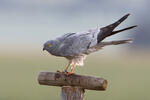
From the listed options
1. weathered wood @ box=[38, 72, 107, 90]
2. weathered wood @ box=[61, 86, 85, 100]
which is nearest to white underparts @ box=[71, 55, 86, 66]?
weathered wood @ box=[38, 72, 107, 90]

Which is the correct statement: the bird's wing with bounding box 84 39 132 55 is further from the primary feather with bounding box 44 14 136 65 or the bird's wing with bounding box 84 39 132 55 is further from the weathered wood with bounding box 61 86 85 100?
the weathered wood with bounding box 61 86 85 100

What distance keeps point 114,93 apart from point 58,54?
10.2m

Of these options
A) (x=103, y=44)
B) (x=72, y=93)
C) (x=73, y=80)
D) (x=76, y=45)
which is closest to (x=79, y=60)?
(x=76, y=45)

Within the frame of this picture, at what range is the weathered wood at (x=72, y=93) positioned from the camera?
7.03 m

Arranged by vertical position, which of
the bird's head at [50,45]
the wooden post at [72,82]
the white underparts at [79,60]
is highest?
the bird's head at [50,45]

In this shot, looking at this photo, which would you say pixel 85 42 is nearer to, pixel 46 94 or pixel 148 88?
pixel 46 94

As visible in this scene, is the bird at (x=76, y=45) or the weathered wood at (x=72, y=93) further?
the bird at (x=76, y=45)

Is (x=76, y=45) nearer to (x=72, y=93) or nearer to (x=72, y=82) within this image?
(x=72, y=82)

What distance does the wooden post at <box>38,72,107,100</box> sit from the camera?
6906 mm

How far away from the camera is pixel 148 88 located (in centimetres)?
2030

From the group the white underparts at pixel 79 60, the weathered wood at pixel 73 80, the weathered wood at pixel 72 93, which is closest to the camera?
the weathered wood at pixel 73 80

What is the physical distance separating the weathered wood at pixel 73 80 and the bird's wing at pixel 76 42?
713 millimetres

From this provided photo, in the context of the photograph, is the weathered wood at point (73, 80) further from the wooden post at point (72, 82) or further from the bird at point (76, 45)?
the bird at point (76, 45)

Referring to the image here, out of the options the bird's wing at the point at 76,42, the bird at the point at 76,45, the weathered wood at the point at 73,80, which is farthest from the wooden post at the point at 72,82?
the bird's wing at the point at 76,42
